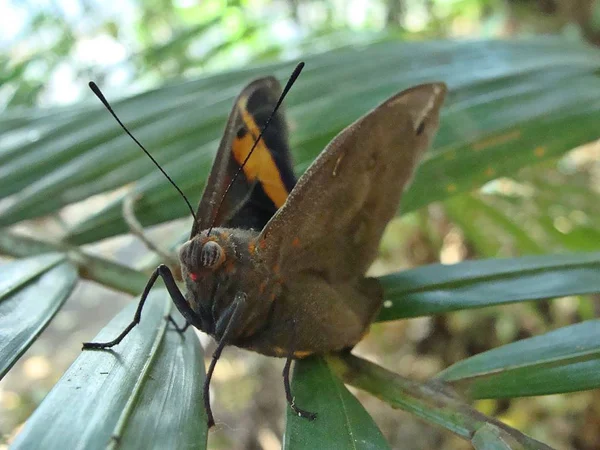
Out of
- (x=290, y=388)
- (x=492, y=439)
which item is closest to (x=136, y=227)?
(x=290, y=388)

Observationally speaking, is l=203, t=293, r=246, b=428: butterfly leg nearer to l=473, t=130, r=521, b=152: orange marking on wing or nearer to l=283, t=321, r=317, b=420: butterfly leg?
l=283, t=321, r=317, b=420: butterfly leg

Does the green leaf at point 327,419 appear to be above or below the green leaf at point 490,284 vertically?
below

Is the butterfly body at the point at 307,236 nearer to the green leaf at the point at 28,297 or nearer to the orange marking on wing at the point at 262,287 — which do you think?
the orange marking on wing at the point at 262,287

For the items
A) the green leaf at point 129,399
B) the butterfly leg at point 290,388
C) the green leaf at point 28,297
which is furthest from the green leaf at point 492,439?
the green leaf at point 28,297

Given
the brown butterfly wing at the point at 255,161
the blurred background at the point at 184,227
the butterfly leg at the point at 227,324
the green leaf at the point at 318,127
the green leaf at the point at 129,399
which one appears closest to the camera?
the green leaf at the point at 129,399

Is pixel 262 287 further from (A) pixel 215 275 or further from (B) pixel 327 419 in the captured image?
(B) pixel 327 419

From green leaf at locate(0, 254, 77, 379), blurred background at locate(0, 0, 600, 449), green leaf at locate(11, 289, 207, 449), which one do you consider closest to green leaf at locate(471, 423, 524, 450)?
green leaf at locate(11, 289, 207, 449)
